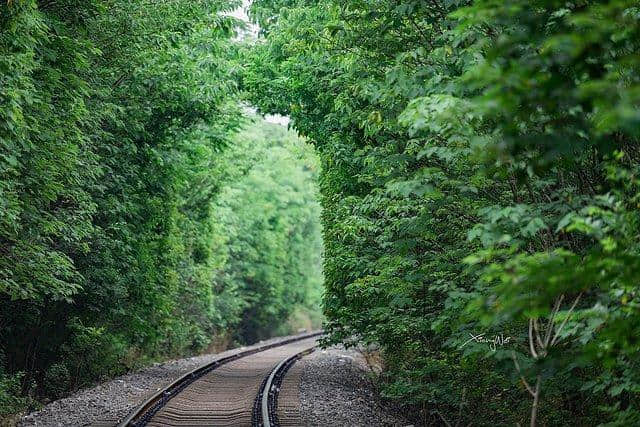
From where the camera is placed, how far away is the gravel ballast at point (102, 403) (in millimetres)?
12117

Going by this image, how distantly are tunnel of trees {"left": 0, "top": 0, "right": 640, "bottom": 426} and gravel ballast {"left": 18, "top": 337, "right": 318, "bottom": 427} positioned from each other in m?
0.89

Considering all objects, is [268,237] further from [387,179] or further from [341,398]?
[387,179]

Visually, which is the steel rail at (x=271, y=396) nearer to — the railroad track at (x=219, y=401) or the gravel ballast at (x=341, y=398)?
the railroad track at (x=219, y=401)

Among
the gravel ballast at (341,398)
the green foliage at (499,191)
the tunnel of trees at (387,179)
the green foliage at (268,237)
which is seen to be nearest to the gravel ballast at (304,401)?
the gravel ballast at (341,398)

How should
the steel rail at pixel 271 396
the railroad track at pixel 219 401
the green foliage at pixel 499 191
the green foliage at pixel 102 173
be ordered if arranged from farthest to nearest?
the railroad track at pixel 219 401 → the green foliage at pixel 102 173 → the steel rail at pixel 271 396 → the green foliage at pixel 499 191

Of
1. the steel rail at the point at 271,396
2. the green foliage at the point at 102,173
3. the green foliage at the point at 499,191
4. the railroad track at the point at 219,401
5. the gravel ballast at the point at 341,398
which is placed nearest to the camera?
the green foliage at the point at 499,191

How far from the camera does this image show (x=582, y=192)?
8.26 metres

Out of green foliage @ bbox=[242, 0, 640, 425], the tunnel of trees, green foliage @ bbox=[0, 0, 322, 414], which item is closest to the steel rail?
the tunnel of trees

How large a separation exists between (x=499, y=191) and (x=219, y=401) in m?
7.37

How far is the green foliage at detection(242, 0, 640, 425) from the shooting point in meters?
4.20

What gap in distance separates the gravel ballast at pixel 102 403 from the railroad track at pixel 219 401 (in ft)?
1.51

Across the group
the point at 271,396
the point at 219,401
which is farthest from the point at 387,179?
the point at 219,401

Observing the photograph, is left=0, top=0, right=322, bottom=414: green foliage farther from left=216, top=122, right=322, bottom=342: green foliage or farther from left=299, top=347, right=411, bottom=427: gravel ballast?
left=216, top=122, right=322, bottom=342: green foliage

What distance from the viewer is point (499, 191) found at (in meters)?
9.48
